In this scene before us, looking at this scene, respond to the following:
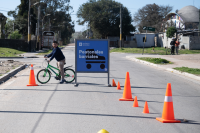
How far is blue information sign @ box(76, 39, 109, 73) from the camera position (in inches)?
407

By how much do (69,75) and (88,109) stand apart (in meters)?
4.43

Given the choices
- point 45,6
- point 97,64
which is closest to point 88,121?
point 97,64

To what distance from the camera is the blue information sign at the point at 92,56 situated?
33.9 ft

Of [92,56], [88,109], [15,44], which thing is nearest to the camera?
[88,109]

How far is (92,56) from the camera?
10.4m

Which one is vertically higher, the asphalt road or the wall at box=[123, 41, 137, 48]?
the wall at box=[123, 41, 137, 48]

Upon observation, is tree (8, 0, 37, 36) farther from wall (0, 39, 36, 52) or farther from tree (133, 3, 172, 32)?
tree (133, 3, 172, 32)

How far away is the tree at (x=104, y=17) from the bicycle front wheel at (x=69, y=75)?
173 ft

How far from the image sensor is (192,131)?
503 centimetres

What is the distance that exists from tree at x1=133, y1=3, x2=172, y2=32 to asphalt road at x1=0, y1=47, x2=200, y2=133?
71393 mm

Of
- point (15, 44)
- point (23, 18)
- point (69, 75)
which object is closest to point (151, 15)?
point (23, 18)

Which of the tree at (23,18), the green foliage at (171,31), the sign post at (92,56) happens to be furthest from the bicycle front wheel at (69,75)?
the tree at (23,18)

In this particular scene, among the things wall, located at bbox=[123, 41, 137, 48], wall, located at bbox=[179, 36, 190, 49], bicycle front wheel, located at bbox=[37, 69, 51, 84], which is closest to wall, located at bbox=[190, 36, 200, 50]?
wall, located at bbox=[179, 36, 190, 49]

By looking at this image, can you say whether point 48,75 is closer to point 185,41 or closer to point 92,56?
point 92,56
